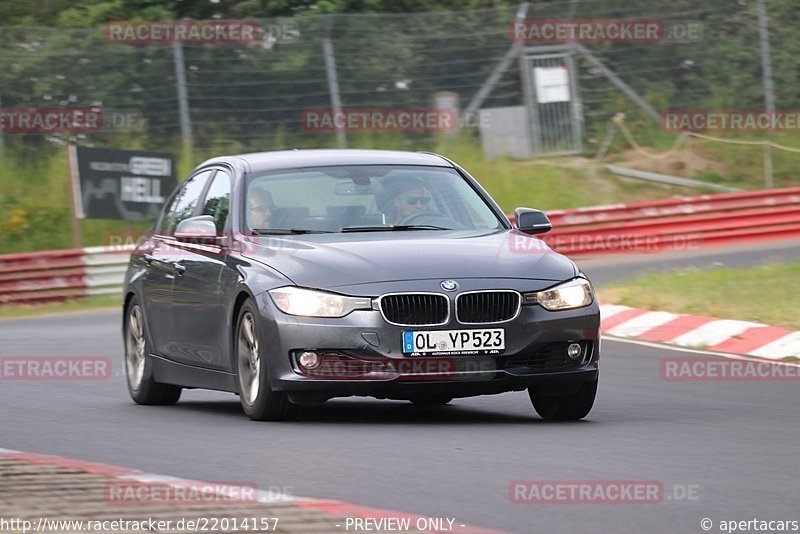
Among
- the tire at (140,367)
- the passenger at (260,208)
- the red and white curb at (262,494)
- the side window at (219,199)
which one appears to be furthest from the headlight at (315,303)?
the tire at (140,367)

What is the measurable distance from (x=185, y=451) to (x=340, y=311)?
1.26 metres

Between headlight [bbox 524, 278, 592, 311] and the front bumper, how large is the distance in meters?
0.04

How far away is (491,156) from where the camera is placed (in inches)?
1121

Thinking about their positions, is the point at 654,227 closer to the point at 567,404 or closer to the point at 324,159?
the point at 324,159


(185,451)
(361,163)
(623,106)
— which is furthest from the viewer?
(623,106)

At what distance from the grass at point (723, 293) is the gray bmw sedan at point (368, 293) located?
543 cm

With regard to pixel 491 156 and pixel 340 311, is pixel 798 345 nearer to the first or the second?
pixel 340 311

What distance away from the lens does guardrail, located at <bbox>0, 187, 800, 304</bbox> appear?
77.2 ft

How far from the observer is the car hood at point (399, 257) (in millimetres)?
8977

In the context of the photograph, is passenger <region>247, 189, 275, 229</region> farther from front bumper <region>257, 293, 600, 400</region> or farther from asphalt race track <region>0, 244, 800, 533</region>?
asphalt race track <region>0, 244, 800, 533</region>

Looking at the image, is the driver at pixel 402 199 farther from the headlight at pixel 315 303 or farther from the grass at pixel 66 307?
the grass at pixel 66 307

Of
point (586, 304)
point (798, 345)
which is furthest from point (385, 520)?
point (798, 345)

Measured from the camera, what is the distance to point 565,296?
363 inches

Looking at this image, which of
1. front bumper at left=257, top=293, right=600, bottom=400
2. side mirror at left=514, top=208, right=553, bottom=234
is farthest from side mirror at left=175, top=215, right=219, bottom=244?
side mirror at left=514, top=208, right=553, bottom=234
